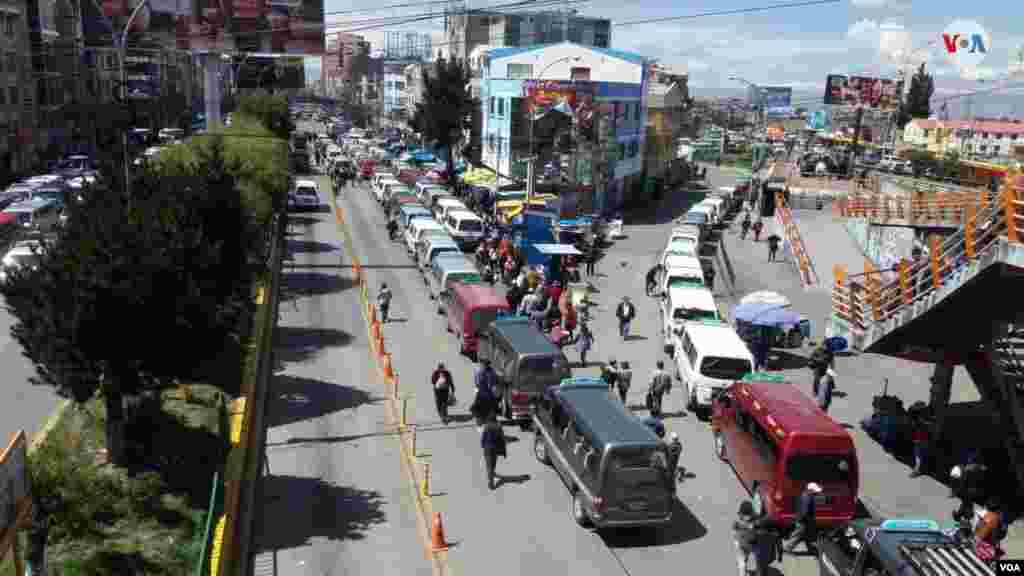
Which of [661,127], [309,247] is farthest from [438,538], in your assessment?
[661,127]

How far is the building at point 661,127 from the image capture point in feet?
241

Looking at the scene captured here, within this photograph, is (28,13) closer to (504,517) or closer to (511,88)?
(511,88)

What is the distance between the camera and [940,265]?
687 inches

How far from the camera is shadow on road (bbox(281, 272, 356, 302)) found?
33.4m

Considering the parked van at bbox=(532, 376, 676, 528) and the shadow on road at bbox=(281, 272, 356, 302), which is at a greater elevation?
the parked van at bbox=(532, 376, 676, 528)

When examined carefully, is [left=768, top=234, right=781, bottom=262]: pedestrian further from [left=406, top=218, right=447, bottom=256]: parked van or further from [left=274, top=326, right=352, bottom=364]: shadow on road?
[left=274, top=326, right=352, bottom=364]: shadow on road

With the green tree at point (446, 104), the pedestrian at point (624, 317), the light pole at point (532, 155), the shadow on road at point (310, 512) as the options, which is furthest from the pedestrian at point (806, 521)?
the green tree at point (446, 104)

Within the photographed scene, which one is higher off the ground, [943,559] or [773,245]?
[943,559]

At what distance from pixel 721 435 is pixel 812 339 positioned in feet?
41.9

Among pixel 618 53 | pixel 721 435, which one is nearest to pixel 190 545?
pixel 721 435

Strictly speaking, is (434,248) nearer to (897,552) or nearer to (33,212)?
(33,212)

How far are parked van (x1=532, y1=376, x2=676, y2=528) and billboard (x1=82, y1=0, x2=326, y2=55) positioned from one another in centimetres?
3622

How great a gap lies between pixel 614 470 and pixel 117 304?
8.50m

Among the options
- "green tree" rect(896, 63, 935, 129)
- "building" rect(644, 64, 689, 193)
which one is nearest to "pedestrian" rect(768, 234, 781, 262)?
"building" rect(644, 64, 689, 193)
